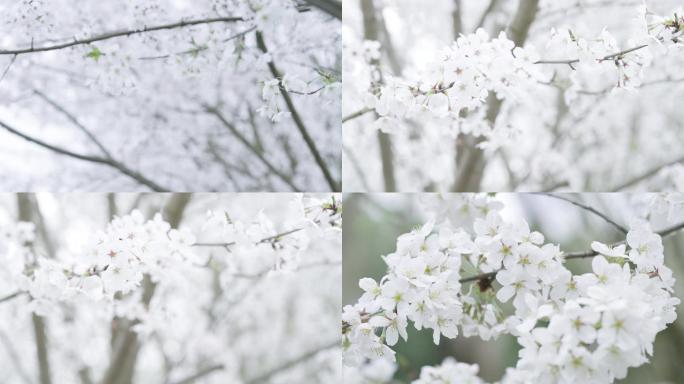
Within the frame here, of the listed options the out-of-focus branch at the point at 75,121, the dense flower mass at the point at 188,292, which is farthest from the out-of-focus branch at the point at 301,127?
the out-of-focus branch at the point at 75,121

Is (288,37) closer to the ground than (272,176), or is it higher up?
higher up

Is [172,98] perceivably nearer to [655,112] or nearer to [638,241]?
[638,241]

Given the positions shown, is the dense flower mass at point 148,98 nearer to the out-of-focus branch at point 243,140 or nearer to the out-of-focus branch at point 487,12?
the out-of-focus branch at point 243,140

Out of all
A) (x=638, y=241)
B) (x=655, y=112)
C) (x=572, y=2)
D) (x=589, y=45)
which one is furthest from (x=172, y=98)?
(x=655, y=112)

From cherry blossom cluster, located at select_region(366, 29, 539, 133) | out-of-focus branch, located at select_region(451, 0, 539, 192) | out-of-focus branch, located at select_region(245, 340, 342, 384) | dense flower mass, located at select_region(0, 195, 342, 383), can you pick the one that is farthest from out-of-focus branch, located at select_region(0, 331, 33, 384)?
cherry blossom cluster, located at select_region(366, 29, 539, 133)

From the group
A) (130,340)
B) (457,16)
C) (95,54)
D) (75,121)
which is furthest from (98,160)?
(457,16)

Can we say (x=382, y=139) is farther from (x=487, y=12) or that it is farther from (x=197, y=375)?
(x=197, y=375)
